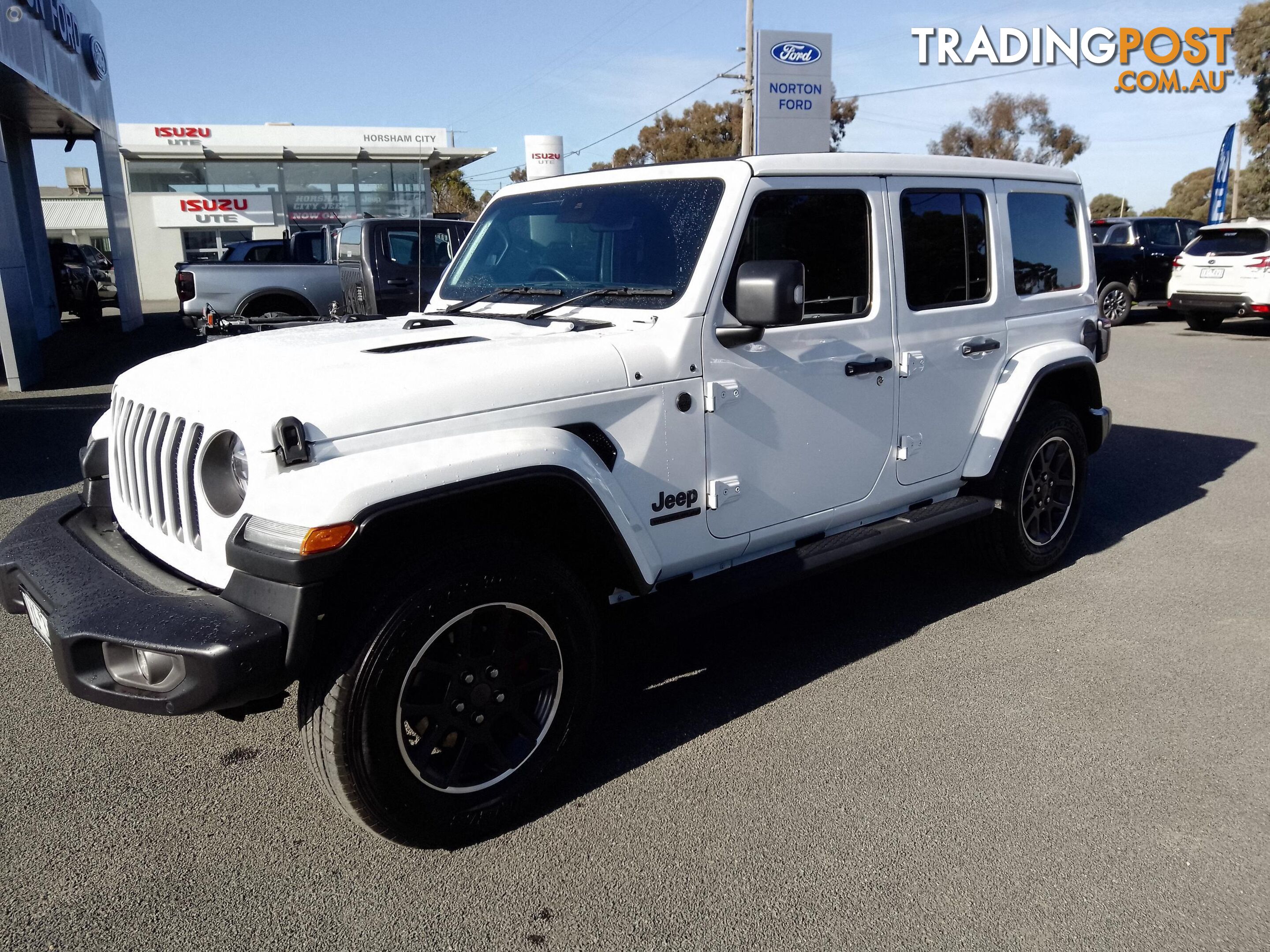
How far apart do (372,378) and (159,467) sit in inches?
32.4

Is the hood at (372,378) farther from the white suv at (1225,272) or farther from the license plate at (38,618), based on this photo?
the white suv at (1225,272)

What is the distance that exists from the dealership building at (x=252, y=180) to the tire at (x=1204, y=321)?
24.7 metres

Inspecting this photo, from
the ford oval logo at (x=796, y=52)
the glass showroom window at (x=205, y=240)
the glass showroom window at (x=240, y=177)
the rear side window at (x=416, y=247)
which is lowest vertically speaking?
the rear side window at (x=416, y=247)

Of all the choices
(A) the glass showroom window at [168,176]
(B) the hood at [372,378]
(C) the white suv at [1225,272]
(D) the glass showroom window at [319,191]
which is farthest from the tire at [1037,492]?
(A) the glass showroom window at [168,176]

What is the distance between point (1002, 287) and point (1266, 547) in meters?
2.46

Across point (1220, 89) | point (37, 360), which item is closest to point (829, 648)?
point (37, 360)

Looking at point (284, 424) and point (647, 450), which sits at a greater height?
point (284, 424)

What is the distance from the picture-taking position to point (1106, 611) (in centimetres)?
453

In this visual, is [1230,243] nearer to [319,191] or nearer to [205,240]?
[319,191]

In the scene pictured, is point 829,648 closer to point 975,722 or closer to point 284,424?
point 975,722

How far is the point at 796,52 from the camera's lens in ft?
74.8

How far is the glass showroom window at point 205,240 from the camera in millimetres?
35844

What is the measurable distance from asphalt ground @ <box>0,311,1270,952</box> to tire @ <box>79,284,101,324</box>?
18.3 m

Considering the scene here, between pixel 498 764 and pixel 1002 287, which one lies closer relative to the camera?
pixel 498 764
